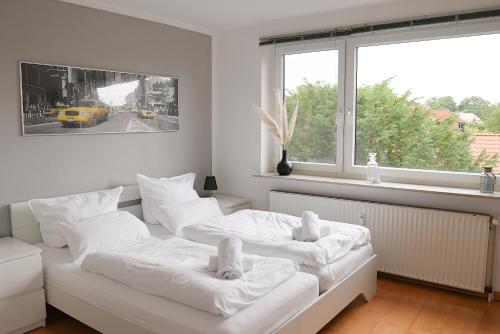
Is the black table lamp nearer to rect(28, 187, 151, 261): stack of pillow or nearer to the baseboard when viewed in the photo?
rect(28, 187, 151, 261): stack of pillow

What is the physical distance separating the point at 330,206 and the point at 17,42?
2.82m

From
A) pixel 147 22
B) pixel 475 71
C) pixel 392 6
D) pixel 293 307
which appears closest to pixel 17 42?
pixel 147 22

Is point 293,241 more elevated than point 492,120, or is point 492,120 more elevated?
point 492,120

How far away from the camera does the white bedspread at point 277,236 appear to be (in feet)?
8.87

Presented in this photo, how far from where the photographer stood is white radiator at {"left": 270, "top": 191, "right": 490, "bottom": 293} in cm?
319

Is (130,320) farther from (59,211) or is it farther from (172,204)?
(172,204)

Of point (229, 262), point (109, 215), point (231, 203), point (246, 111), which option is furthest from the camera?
point (246, 111)

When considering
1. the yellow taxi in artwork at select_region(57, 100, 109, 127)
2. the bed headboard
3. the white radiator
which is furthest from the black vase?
the bed headboard

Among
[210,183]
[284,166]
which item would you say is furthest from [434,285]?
[210,183]

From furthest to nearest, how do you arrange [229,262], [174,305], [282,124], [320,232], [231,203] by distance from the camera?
[231,203], [282,124], [320,232], [229,262], [174,305]

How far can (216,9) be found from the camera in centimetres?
371

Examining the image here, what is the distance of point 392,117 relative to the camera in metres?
3.76

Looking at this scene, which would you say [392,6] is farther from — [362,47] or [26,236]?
[26,236]

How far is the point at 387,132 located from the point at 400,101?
29cm
